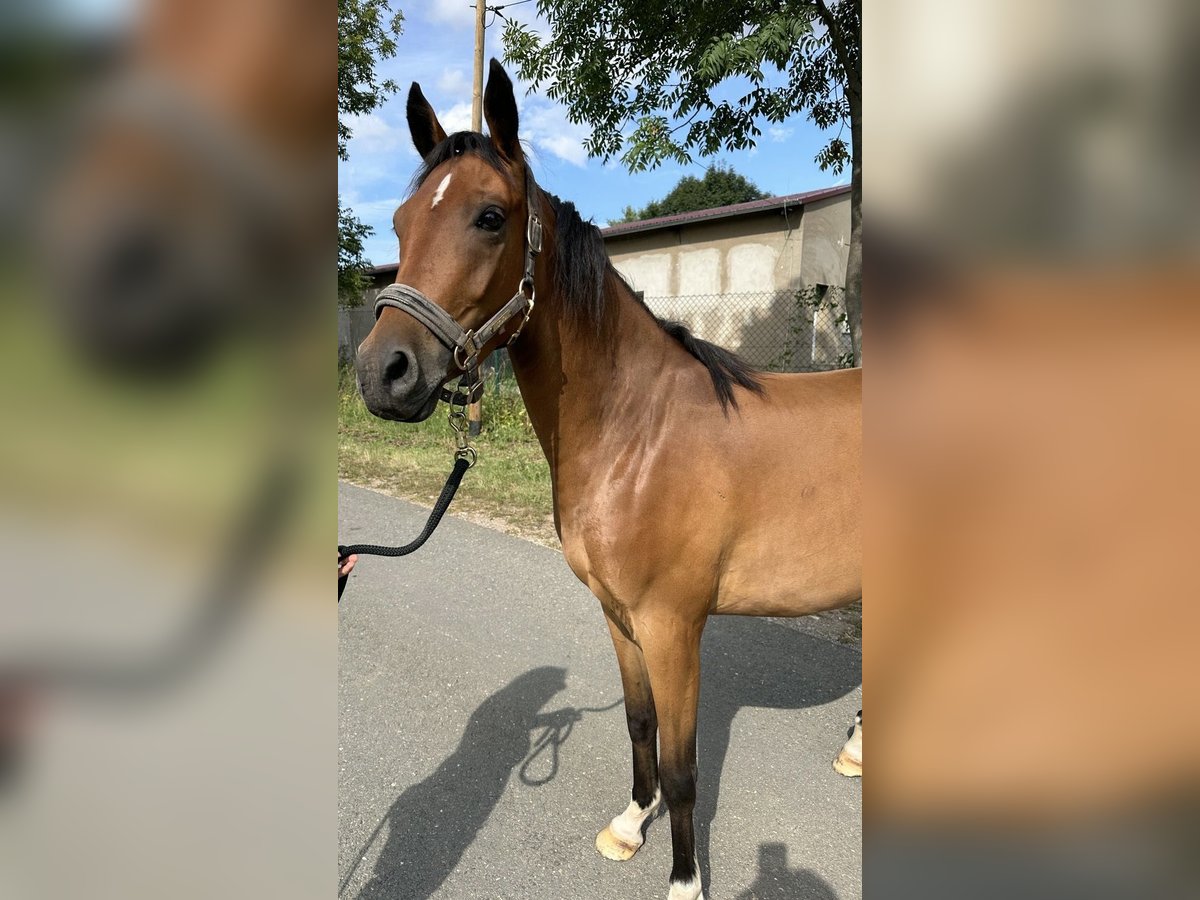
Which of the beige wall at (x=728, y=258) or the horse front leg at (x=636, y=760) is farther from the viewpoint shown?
the beige wall at (x=728, y=258)

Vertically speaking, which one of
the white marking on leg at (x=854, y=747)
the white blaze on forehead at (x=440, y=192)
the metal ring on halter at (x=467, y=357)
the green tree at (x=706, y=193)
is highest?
the green tree at (x=706, y=193)

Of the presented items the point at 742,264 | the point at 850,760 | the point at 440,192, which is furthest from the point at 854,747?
the point at 742,264

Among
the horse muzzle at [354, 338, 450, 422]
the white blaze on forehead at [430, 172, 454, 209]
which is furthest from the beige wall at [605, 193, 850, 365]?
the horse muzzle at [354, 338, 450, 422]

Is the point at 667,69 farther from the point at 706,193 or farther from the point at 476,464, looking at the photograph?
the point at 706,193

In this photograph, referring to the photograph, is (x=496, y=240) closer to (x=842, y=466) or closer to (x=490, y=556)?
(x=842, y=466)

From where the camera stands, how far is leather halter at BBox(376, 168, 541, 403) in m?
1.50

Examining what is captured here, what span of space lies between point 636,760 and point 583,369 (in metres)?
1.39

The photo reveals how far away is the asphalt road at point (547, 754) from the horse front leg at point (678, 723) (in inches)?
5.8

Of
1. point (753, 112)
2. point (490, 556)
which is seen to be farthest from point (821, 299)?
point (490, 556)

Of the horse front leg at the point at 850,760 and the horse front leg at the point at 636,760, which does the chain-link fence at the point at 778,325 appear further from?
the horse front leg at the point at 636,760

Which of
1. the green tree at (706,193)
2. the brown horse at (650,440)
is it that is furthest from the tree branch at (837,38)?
the green tree at (706,193)

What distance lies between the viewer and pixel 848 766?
2551 mm

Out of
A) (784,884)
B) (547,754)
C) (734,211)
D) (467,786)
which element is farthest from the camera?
(734,211)
